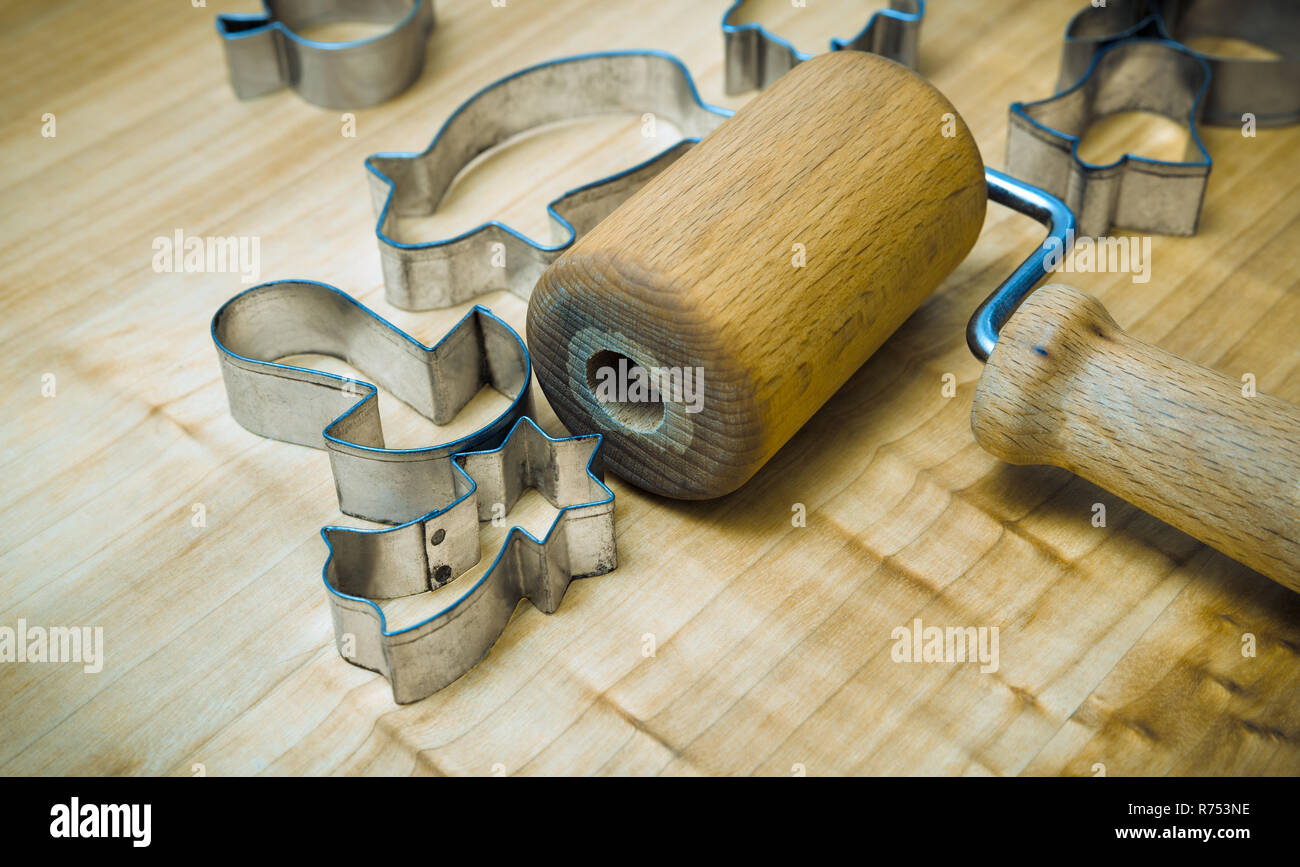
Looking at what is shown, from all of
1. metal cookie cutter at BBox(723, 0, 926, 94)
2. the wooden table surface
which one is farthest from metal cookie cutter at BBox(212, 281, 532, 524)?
metal cookie cutter at BBox(723, 0, 926, 94)

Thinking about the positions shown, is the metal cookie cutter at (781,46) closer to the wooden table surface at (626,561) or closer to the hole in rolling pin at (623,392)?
the wooden table surface at (626,561)

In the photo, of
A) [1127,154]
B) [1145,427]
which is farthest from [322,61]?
[1145,427]

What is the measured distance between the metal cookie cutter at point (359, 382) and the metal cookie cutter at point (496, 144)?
0.28 ft

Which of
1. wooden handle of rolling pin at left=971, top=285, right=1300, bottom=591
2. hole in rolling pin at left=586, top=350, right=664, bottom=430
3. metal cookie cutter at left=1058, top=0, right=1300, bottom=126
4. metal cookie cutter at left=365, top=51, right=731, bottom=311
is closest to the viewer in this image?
wooden handle of rolling pin at left=971, top=285, right=1300, bottom=591

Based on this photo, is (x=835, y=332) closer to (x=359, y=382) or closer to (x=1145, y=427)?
(x=1145, y=427)

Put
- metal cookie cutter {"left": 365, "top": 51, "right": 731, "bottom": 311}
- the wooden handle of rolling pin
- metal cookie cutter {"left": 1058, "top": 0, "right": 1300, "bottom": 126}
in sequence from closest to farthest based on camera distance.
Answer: the wooden handle of rolling pin → metal cookie cutter {"left": 365, "top": 51, "right": 731, "bottom": 311} → metal cookie cutter {"left": 1058, "top": 0, "right": 1300, "bottom": 126}

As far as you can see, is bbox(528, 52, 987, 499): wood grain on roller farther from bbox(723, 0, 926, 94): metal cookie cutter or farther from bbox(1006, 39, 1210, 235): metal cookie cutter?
bbox(723, 0, 926, 94): metal cookie cutter

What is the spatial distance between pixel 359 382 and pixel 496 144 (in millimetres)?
432

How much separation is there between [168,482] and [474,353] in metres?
0.26

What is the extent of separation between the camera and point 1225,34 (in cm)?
149

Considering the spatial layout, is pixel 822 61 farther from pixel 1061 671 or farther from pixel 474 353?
pixel 1061 671

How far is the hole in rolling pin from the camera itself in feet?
3.22

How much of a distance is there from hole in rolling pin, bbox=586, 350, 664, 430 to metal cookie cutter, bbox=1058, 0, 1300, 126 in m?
0.67

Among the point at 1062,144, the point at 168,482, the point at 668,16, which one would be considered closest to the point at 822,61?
the point at 1062,144
